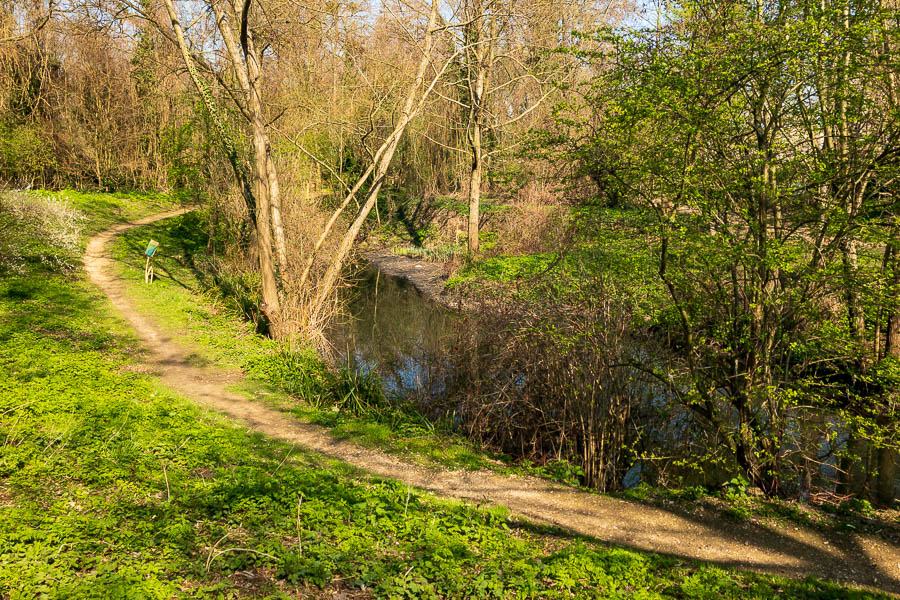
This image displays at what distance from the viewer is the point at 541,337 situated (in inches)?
360

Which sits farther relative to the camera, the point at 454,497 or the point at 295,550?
the point at 454,497

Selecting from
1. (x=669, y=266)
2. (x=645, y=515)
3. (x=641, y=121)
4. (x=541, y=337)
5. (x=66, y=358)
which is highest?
(x=641, y=121)

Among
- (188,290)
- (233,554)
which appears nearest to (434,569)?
(233,554)

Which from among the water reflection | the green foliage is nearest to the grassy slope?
the water reflection

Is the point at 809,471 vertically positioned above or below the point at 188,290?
below

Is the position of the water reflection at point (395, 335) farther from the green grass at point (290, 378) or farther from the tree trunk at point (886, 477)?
the tree trunk at point (886, 477)

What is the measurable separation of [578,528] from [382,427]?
361 centimetres

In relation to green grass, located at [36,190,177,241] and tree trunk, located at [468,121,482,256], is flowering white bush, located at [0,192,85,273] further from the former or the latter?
tree trunk, located at [468,121,482,256]

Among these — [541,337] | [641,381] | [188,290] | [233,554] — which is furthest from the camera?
[188,290]

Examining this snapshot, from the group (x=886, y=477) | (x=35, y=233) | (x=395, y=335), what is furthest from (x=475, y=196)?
(x=886, y=477)

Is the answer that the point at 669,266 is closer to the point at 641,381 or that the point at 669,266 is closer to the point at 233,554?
the point at 641,381

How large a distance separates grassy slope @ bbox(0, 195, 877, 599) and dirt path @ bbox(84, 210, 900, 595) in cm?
48

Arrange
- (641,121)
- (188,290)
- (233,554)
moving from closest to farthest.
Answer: (233,554) < (641,121) < (188,290)

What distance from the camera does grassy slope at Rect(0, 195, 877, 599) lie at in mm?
4535
